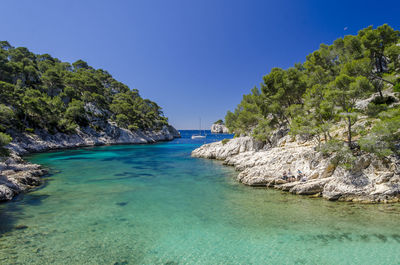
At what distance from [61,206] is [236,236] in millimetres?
12629

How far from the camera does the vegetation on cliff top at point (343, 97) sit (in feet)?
52.8

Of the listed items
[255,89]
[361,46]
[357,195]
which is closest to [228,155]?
[255,89]

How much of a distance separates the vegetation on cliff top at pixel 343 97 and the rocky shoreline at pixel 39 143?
2717 centimetres

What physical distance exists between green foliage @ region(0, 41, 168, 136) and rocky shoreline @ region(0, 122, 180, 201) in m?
2.88

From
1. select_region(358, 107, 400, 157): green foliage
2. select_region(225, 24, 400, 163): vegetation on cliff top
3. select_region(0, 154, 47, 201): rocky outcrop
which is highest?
select_region(225, 24, 400, 163): vegetation on cliff top

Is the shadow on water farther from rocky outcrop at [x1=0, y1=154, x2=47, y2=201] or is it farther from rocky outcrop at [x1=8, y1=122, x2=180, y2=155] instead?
rocky outcrop at [x1=8, y1=122, x2=180, y2=155]

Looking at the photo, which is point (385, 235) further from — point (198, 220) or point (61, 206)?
point (61, 206)

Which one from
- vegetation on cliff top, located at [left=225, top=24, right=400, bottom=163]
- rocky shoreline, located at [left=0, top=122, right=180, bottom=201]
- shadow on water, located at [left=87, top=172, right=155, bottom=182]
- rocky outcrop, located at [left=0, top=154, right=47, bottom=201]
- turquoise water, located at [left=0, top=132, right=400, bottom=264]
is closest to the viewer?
turquoise water, located at [left=0, top=132, right=400, bottom=264]

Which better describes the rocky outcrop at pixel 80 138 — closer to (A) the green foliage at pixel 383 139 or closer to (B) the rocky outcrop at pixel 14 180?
(B) the rocky outcrop at pixel 14 180

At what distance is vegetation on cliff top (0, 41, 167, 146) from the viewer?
49375 millimetres

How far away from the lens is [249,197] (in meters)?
16.1

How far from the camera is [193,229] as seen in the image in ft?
35.8

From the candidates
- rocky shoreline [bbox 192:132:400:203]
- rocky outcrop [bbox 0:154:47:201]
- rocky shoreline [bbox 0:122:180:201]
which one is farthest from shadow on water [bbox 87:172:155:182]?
rocky shoreline [bbox 192:132:400:203]

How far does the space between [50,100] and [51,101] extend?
2.87ft
